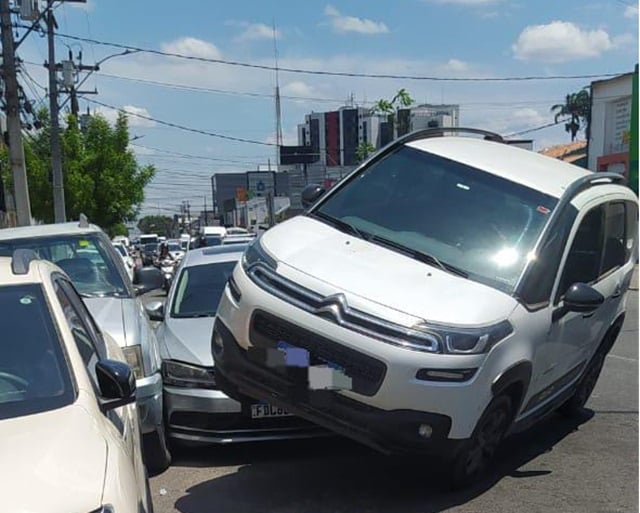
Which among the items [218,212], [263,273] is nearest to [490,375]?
[263,273]

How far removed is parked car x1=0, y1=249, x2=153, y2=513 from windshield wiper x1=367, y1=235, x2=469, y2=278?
1987 mm

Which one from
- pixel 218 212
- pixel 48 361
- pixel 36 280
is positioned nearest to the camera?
pixel 48 361

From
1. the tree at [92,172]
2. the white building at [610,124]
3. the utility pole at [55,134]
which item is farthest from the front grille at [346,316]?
the tree at [92,172]

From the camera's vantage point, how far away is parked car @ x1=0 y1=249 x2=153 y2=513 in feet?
6.91

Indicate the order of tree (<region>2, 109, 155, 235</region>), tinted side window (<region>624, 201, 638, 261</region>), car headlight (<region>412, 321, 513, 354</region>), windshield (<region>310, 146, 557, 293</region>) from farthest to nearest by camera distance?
tree (<region>2, 109, 155, 235</region>) < tinted side window (<region>624, 201, 638, 261</region>) < windshield (<region>310, 146, 557, 293</region>) < car headlight (<region>412, 321, 513, 354</region>)

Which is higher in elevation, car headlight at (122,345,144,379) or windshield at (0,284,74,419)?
windshield at (0,284,74,419)

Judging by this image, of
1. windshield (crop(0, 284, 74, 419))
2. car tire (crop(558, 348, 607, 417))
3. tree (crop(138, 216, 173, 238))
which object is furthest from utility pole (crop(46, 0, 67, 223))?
tree (crop(138, 216, 173, 238))

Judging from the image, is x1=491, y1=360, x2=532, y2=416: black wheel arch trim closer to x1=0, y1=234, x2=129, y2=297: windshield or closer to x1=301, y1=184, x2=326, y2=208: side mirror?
x1=301, y1=184, x2=326, y2=208: side mirror

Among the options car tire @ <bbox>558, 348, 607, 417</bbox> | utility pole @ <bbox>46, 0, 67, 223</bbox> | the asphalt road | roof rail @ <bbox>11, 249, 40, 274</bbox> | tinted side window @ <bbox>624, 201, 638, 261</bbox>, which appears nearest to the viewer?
roof rail @ <bbox>11, 249, 40, 274</bbox>

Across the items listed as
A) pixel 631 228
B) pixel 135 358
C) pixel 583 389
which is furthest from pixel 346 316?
pixel 631 228

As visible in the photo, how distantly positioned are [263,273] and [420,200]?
1.41 meters

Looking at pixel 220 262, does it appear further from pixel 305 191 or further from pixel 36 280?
pixel 36 280

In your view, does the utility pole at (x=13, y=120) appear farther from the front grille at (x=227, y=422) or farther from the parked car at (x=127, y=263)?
the front grille at (x=227, y=422)

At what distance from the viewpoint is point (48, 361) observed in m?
2.82
